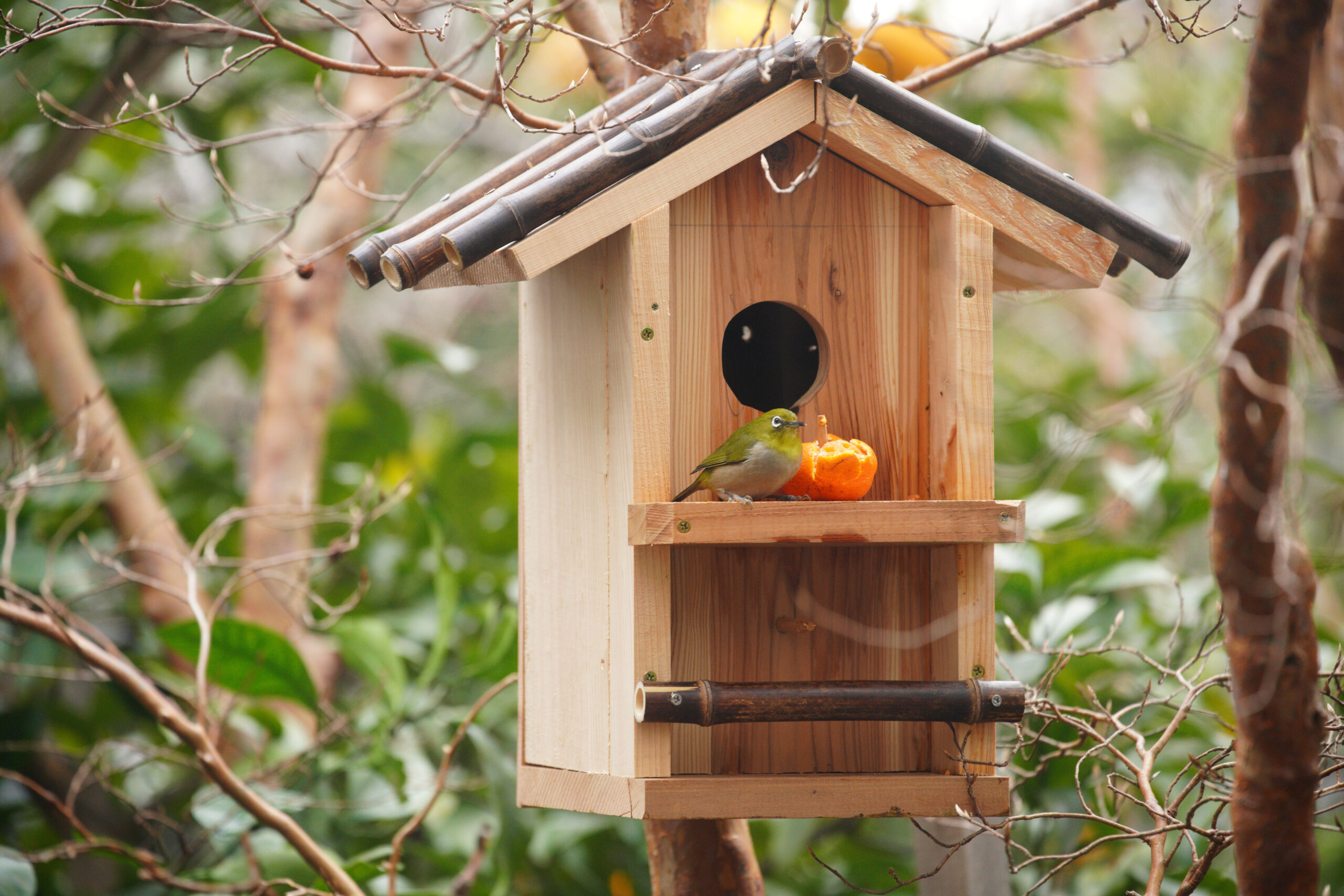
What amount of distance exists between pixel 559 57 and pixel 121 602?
14.0 feet

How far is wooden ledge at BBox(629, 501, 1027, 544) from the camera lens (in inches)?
77.7

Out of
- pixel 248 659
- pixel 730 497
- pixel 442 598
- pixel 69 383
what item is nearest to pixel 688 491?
pixel 730 497

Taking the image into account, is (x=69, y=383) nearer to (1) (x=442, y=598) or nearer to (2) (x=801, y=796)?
(1) (x=442, y=598)

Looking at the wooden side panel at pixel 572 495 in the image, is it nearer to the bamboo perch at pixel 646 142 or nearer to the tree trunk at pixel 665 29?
the bamboo perch at pixel 646 142

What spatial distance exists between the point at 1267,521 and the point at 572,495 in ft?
4.54

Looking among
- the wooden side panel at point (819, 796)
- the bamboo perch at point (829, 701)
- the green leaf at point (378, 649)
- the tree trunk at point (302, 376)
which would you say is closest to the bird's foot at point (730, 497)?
the bamboo perch at point (829, 701)

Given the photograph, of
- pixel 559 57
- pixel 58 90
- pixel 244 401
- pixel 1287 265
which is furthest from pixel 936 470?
pixel 244 401

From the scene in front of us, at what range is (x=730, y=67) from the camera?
7.52 ft

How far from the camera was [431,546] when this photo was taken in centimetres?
444

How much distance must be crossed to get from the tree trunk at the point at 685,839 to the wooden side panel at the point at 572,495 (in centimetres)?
36

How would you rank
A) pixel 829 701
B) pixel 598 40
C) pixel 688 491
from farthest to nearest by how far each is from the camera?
1. pixel 598 40
2. pixel 688 491
3. pixel 829 701

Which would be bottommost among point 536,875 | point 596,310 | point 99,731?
point 536,875

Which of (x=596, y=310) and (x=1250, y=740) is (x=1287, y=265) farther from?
(x=596, y=310)

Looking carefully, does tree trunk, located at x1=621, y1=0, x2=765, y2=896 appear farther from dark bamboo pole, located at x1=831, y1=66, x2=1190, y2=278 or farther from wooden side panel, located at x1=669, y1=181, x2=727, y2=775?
dark bamboo pole, located at x1=831, y1=66, x2=1190, y2=278
